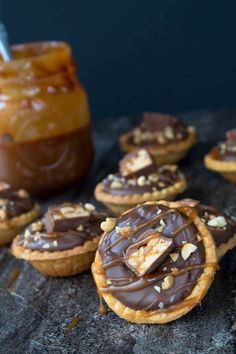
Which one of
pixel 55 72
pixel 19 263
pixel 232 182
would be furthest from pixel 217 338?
pixel 55 72

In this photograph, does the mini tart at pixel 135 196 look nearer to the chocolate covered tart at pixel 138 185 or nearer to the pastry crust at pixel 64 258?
the chocolate covered tart at pixel 138 185

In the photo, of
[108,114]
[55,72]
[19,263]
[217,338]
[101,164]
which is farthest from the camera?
[108,114]

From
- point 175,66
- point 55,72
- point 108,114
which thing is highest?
point 55,72

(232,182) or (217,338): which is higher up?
(217,338)

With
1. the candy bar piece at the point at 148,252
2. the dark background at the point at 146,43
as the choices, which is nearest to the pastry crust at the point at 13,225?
the candy bar piece at the point at 148,252

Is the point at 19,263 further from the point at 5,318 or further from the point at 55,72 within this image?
the point at 55,72

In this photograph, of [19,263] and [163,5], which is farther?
[163,5]
